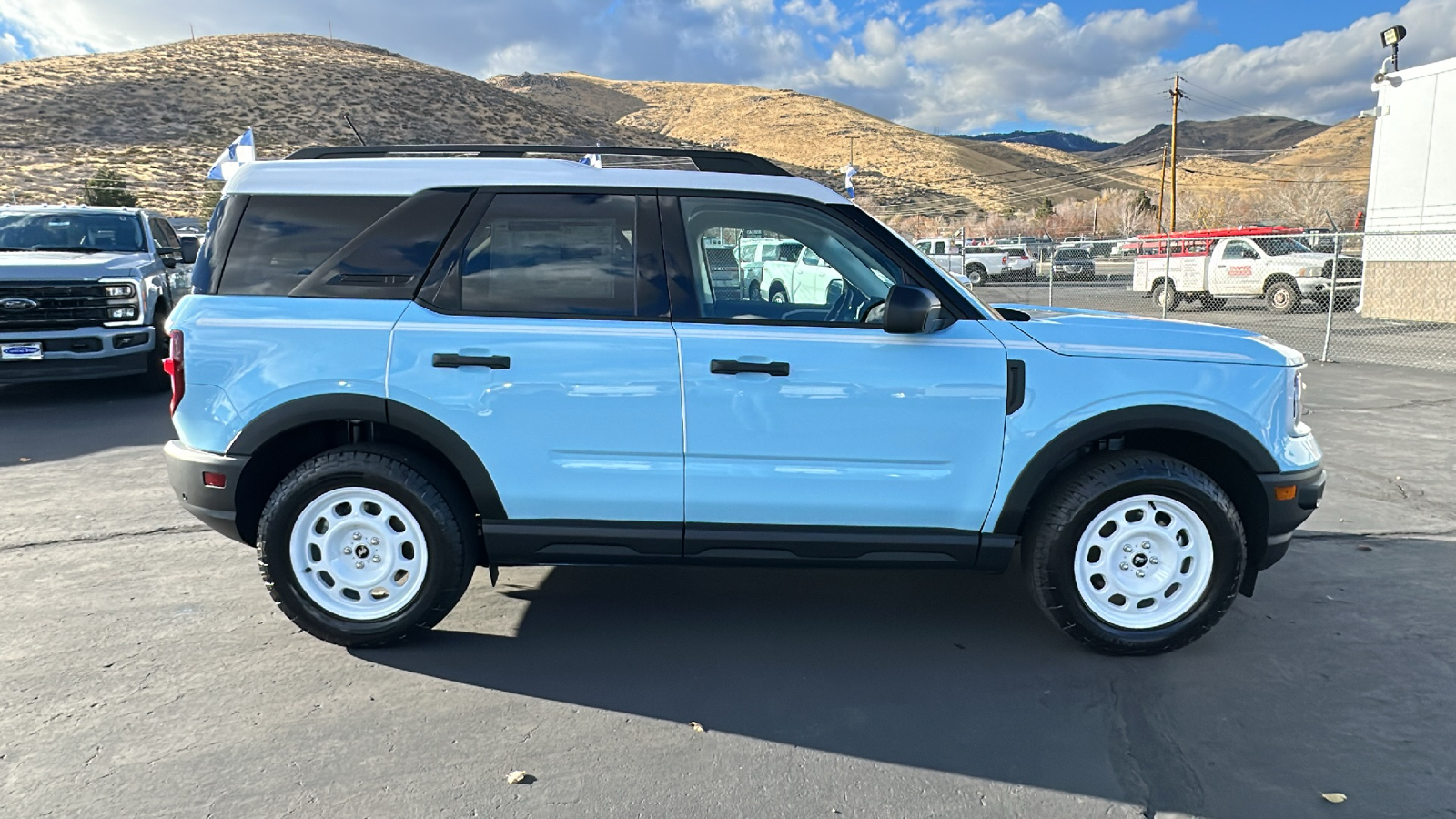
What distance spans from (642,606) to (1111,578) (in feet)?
6.71

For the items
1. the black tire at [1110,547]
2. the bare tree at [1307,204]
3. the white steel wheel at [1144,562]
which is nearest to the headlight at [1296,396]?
the black tire at [1110,547]

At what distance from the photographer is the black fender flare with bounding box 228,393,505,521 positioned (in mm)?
3623

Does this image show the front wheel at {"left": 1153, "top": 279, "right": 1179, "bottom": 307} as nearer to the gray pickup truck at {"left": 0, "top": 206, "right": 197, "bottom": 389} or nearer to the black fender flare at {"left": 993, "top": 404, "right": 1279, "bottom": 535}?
the black fender flare at {"left": 993, "top": 404, "right": 1279, "bottom": 535}

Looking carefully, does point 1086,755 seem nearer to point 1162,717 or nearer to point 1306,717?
point 1162,717

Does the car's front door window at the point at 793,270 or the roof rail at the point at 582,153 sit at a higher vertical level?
the roof rail at the point at 582,153

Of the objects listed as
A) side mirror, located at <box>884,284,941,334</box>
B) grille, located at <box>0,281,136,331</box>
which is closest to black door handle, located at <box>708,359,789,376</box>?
side mirror, located at <box>884,284,941,334</box>

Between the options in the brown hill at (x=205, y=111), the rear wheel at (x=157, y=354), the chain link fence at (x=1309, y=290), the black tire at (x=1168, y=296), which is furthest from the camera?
the brown hill at (x=205, y=111)

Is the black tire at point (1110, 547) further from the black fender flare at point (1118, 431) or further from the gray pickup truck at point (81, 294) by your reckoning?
the gray pickup truck at point (81, 294)

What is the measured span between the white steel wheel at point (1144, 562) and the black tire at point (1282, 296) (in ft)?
62.6

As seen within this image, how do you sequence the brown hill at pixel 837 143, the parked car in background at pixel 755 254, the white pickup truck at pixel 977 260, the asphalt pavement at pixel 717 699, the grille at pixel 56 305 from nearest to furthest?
the asphalt pavement at pixel 717 699
the parked car in background at pixel 755 254
the grille at pixel 56 305
the white pickup truck at pixel 977 260
the brown hill at pixel 837 143

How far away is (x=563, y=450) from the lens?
363cm

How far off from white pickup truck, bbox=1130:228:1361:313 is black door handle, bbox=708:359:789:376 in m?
17.6

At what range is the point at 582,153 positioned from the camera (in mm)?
4086

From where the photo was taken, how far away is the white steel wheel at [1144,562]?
3.71 metres
